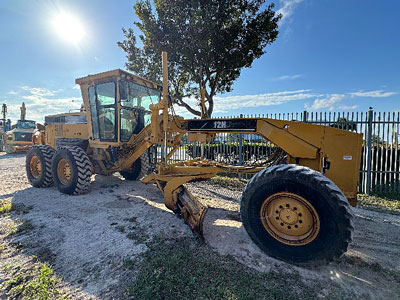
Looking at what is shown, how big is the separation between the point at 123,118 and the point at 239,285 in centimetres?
496

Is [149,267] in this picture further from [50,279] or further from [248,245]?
[248,245]

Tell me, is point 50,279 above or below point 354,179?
below

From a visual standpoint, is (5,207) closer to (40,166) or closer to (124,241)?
(40,166)

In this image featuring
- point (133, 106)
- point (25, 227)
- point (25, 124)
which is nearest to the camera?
point (25, 227)

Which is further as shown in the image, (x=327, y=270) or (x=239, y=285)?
(x=327, y=270)

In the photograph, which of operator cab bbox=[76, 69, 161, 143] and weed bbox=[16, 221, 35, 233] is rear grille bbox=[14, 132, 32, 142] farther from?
weed bbox=[16, 221, 35, 233]

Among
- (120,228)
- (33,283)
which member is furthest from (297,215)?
(33,283)

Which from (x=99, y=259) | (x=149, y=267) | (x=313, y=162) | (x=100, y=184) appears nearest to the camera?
(x=149, y=267)

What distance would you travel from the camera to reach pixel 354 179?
3.05m

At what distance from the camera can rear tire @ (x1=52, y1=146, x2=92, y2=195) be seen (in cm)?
547

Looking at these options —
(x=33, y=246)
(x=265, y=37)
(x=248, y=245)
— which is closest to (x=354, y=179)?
(x=248, y=245)

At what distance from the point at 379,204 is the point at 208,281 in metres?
5.58

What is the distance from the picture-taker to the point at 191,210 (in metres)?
3.51

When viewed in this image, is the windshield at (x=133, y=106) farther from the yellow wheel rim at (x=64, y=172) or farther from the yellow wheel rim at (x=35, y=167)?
the yellow wheel rim at (x=35, y=167)
